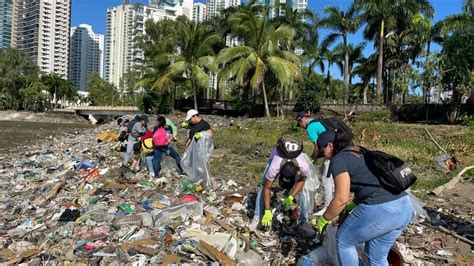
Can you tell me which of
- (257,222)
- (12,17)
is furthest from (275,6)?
(12,17)

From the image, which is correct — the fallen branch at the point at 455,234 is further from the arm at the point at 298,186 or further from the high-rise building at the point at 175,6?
the high-rise building at the point at 175,6

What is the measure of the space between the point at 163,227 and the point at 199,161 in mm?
2205

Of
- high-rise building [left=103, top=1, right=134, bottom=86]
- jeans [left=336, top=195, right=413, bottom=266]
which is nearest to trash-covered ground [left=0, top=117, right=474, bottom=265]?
jeans [left=336, top=195, right=413, bottom=266]

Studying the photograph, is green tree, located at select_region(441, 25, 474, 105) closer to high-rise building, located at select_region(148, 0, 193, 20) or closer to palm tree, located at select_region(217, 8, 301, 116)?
palm tree, located at select_region(217, 8, 301, 116)

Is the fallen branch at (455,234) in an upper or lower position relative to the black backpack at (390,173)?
lower

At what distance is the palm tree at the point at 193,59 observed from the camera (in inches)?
969

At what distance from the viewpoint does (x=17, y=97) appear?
65500 mm

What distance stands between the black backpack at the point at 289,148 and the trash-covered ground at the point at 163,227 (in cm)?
95

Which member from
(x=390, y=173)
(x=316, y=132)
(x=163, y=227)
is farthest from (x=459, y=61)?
(x=390, y=173)

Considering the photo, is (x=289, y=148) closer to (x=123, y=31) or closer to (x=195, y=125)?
(x=195, y=125)

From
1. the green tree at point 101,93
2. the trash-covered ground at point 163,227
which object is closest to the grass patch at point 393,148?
the trash-covered ground at point 163,227

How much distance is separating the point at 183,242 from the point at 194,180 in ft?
8.24

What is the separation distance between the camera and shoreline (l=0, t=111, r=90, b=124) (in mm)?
50906

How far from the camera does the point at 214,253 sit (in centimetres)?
407
